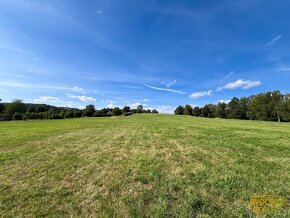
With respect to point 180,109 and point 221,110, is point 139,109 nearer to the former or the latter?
point 180,109

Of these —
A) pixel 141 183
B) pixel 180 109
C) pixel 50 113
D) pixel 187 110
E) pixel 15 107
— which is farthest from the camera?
pixel 180 109

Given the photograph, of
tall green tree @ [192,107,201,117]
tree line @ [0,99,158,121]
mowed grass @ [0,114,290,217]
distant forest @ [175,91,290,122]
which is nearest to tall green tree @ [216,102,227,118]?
distant forest @ [175,91,290,122]

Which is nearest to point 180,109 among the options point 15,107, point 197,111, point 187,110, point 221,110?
point 187,110

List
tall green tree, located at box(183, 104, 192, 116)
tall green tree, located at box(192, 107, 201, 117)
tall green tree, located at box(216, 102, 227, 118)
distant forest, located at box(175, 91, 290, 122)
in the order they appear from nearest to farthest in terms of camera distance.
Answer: distant forest, located at box(175, 91, 290, 122) → tall green tree, located at box(216, 102, 227, 118) → tall green tree, located at box(192, 107, 201, 117) → tall green tree, located at box(183, 104, 192, 116)

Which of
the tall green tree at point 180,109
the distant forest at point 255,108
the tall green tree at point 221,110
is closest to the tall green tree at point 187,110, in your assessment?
the distant forest at point 255,108

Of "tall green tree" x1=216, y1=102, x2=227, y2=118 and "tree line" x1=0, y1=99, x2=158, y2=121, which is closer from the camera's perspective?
"tree line" x1=0, y1=99, x2=158, y2=121

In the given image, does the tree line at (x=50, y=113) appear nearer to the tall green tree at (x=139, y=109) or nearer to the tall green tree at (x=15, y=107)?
the tall green tree at (x=15, y=107)

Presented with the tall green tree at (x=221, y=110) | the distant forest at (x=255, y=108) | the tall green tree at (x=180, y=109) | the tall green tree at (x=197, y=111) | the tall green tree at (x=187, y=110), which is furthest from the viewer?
the tall green tree at (x=180, y=109)

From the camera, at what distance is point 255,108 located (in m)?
61.2

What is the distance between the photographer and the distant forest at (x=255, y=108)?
2091 inches

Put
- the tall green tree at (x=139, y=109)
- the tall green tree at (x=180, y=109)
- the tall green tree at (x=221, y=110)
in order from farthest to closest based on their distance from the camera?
the tall green tree at (x=139, y=109)
the tall green tree at (x=180, y=109)
the tall green tree at (x=221, y=110)

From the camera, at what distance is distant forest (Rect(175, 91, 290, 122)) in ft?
174

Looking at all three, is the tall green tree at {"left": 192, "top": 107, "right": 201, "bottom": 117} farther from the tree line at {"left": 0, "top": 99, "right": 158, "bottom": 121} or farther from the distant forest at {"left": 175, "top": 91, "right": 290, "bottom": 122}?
the tree line at {"left": 0, "top": 99, "right": 158, "bottom": 121}

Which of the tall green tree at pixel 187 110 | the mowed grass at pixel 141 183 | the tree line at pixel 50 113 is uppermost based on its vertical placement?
the tall green tree at pixel 187 110
